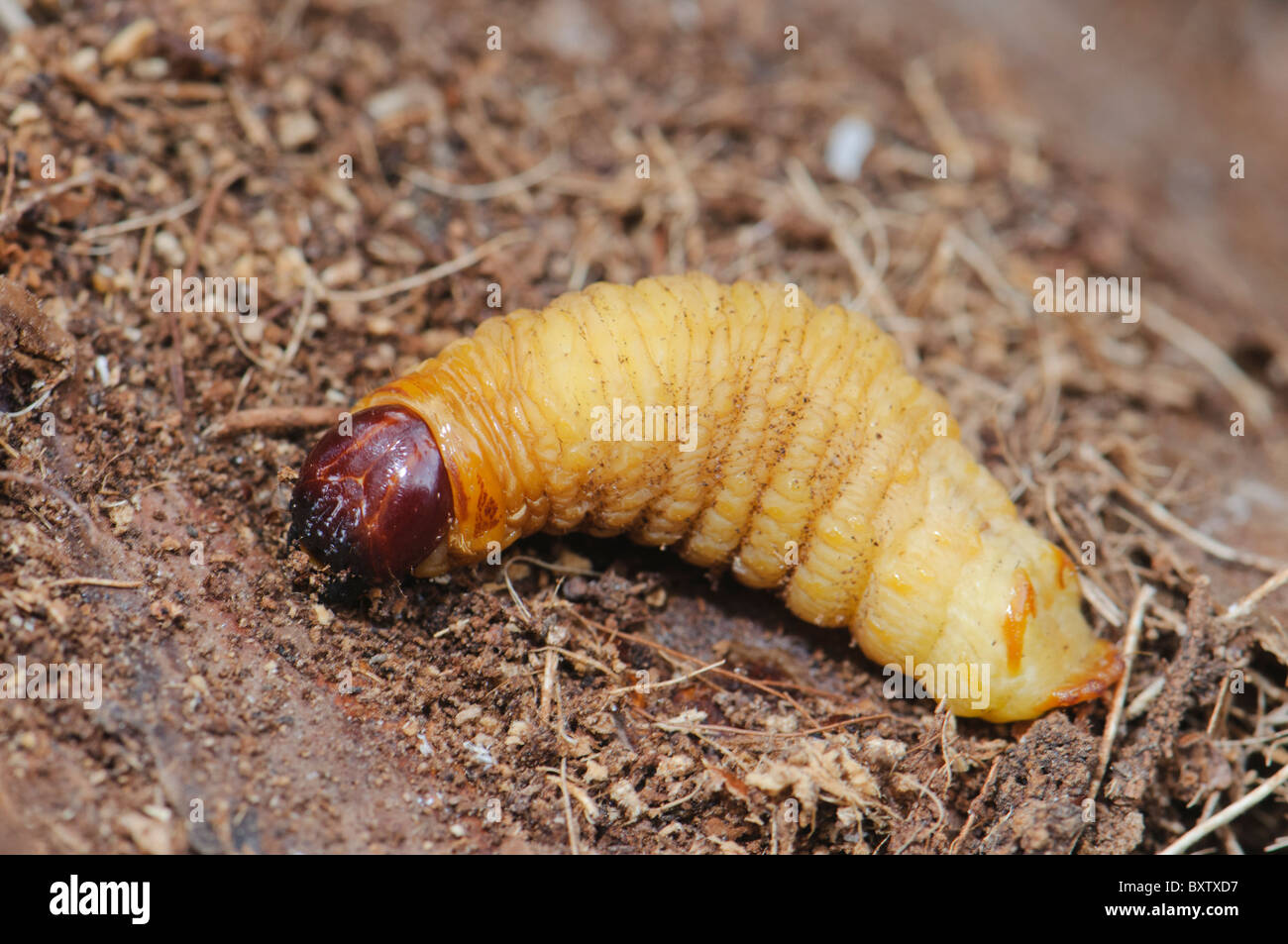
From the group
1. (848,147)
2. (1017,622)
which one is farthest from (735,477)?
(848,147)

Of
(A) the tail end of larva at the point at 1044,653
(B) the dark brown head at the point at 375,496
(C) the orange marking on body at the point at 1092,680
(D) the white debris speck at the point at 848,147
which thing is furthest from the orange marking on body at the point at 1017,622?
(D) the white debris speck at the point at 848,147

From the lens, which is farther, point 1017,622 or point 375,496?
point 1017,622

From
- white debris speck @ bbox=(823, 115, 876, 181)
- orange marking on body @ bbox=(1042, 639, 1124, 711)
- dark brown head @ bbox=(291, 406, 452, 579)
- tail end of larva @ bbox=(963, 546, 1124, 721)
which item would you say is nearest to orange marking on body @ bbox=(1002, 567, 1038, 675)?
tail end of larva @ bbox=(963, 546, 1124, 721)

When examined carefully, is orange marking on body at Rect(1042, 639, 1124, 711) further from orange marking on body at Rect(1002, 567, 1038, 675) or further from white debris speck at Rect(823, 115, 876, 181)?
white debris speck at Rect(823, 115, 876, 181)

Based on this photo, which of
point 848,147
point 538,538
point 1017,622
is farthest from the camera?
point 848,147

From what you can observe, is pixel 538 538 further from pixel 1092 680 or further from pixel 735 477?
pixel 1092 680

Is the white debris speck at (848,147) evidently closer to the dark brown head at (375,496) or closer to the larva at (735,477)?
the larva at (735,477)
